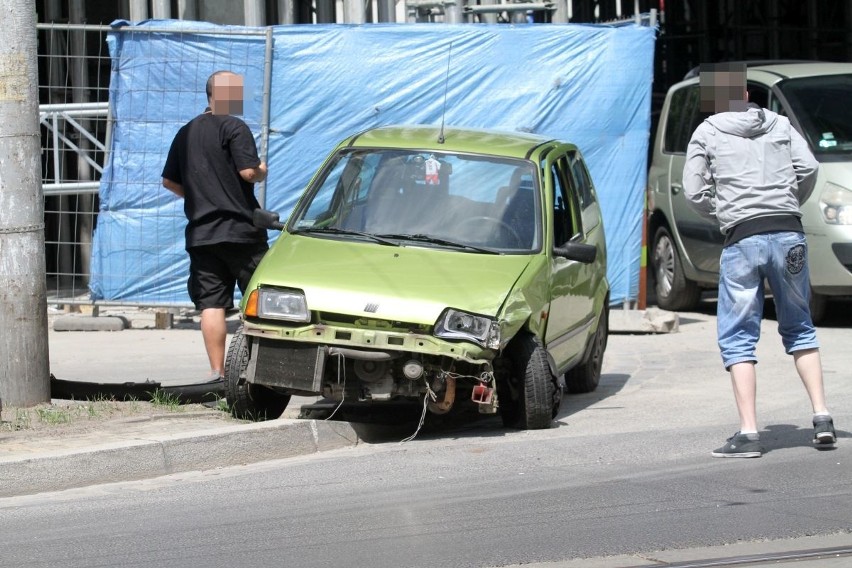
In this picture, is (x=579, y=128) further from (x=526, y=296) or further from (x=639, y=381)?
(x=526, y=296)

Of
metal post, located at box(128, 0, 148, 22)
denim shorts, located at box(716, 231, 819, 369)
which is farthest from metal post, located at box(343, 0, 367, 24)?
denim shorts, located at box(716, 231, 819, 369)

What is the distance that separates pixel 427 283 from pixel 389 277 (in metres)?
0.20

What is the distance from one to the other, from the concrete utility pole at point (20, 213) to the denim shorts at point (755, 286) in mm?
3739

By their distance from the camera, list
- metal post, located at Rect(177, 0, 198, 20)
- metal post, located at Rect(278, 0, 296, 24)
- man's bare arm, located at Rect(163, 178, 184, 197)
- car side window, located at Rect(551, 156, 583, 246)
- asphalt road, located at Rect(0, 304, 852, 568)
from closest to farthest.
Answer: asphalt road, located at Rect(0, 304, 852, 568) < car side window, located at Rect(551, 156, 583, 246) < man's bare arm, located at Rect(163, 178, 184, 197) < metal post, located at Rect(177, 0, 198, 20) < metal post, located at Rect(278, 0, 296, 24)

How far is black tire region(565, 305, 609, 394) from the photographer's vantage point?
30.0ft

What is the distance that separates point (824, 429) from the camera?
6816 millimetres

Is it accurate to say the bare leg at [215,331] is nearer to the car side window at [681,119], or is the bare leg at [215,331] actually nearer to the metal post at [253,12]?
the car side window at [681,119]

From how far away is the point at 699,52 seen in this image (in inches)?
1027

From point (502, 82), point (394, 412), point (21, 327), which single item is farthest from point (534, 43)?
point (21, 327)

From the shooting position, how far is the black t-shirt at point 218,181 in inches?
334

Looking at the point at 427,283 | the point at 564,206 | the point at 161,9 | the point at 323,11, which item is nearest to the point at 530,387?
the point at 427,283

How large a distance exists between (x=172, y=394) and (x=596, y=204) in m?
3.37

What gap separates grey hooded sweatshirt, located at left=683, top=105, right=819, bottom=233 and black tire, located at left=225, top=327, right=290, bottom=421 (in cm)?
251

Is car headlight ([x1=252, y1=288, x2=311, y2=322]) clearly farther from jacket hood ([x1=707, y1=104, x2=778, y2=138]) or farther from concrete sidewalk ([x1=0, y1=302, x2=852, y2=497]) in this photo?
jacket hood ([x1=707, y1=104, x2=778, y2=138])
